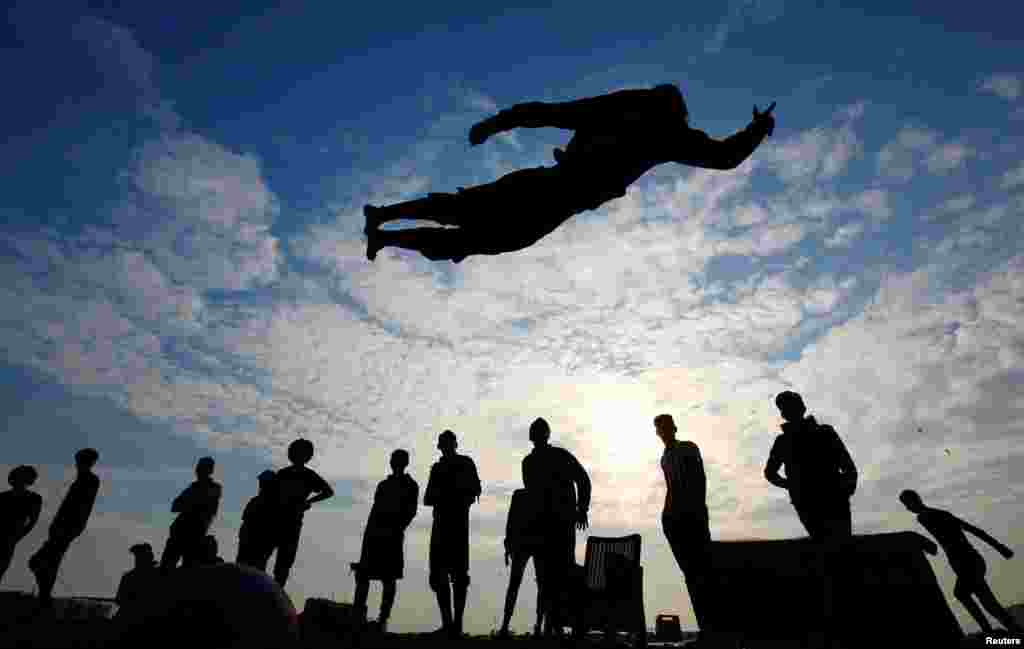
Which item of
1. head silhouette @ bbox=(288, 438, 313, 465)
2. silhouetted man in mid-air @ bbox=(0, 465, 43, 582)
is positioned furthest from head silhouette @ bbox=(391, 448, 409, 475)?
silhouetted man in mid-air @ bbox=(0, 465, 43, 582)

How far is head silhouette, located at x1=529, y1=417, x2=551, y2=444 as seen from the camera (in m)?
6.94

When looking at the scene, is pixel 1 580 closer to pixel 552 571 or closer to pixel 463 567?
pixel 463 567

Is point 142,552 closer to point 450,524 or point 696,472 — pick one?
point 450,524

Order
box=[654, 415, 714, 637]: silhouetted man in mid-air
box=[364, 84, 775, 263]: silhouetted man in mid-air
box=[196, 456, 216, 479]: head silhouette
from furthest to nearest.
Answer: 1. box=[196, 456, 216, 479]: head silhouette
2. box=[654, 415, 714, 637]: silhouetted man in mid-air
3. box=[364, 84, 775, 263]: silhouetted man in mid-air

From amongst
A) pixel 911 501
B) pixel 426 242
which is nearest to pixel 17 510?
pixel 426 242

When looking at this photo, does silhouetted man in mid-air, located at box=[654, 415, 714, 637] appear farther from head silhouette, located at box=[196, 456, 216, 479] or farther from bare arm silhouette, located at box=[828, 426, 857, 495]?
head silhouette, located at box=[196, 456, 216, 479]

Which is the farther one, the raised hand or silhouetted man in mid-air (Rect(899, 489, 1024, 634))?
silhouetted man in mid-air (Rect(899, 489, 1024, 634))

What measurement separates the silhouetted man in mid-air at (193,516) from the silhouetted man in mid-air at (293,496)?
150cm

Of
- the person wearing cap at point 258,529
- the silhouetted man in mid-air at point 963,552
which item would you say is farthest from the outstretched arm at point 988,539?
the person wearing cap at point 258,529

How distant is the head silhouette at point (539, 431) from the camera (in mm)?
6941

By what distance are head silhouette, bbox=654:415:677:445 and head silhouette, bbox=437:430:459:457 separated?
2.51 metres

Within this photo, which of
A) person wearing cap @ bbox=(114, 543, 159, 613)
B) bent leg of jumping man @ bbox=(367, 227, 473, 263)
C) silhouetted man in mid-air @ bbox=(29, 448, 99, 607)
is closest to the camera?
person wearing cap @ bbox=(114, 543, 159, 613)

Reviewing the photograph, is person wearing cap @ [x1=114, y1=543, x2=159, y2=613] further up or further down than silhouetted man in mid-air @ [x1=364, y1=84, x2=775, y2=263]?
further down

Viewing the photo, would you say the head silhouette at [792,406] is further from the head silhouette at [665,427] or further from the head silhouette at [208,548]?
the head silhouette at [208,548]
